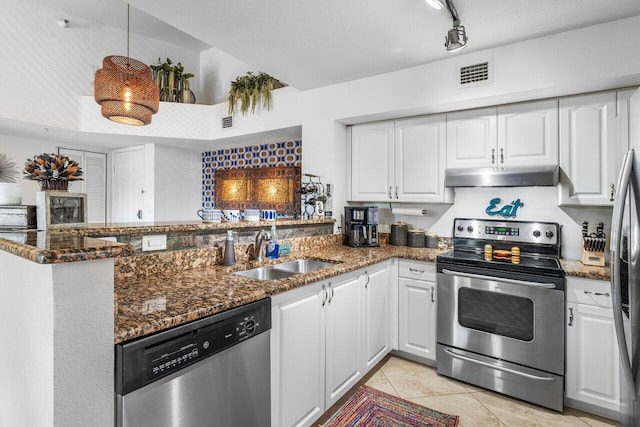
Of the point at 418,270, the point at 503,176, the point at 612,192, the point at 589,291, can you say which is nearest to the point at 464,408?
the point at 418,270

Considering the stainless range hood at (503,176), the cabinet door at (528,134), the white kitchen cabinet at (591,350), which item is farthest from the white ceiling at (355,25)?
the white kitchen cabinet at (591,350)

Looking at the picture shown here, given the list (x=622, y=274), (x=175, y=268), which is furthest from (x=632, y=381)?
(x=175, y=268)

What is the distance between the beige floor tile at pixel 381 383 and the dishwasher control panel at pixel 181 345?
1.38m

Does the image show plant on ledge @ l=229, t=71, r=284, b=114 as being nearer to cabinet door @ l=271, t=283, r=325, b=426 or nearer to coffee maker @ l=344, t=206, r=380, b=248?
coffee maker @ l=344, t=206, r=380, b=248

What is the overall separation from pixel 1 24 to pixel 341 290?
4623 millimetres

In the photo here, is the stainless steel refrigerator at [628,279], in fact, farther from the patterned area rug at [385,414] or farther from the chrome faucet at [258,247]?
the chrome faucet at [258,247]

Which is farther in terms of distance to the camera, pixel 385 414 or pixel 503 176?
pixel 503 176

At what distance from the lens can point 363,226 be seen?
3.23 metres

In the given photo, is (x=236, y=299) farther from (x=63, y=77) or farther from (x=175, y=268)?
(x=63, y=77)

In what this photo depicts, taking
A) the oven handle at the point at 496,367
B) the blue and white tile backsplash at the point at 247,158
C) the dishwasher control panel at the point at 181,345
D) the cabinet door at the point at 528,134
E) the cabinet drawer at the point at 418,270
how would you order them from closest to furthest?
the dishwasher control panel at the point at 181,345 → the oven handle at the point at 496,367 → the cabinet door at the point at 528,134 → the cabinet drawer at the point at 418,270 → the blue and white tile backsplash at the point at 247,158

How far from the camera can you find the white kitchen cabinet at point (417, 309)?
2709mm

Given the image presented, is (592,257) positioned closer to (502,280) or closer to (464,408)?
(502,280)

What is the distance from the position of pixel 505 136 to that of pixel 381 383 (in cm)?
216

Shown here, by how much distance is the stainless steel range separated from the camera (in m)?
2.20
